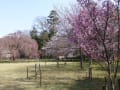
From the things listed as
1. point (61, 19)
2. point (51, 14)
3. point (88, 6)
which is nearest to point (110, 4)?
point (88, 6)

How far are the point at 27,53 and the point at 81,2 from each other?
261 ft

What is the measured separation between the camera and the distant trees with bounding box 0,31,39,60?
85.2 metres

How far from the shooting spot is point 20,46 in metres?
85.6

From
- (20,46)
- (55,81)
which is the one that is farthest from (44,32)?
(55,81)

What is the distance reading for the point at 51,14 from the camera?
332ft

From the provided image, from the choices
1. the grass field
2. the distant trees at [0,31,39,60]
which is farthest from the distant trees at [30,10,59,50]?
the grass field

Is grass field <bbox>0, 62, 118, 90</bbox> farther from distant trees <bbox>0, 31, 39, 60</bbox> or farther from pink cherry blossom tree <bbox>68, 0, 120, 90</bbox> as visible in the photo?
distant trees <bbox>0, 31, 39, 60</bbox>

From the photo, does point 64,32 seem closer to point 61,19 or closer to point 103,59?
point 61,19

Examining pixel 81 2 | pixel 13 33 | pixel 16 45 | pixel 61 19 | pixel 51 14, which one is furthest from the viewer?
pixel 51 14

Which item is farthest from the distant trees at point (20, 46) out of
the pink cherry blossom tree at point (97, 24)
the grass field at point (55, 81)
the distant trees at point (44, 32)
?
the pink cherry blossom tree at point (97, 24)

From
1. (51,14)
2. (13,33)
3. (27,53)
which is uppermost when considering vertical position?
(51,14)

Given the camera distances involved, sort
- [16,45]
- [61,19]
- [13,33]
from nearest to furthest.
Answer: [61,19] < [16,45] < [13,33]

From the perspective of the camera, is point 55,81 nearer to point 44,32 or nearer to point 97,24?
point 97,24

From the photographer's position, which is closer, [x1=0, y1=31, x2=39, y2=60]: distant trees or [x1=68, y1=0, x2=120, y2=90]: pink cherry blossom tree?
[x1=68, y1=0, x2=120, y2=90]: pink cherry blossom tree
